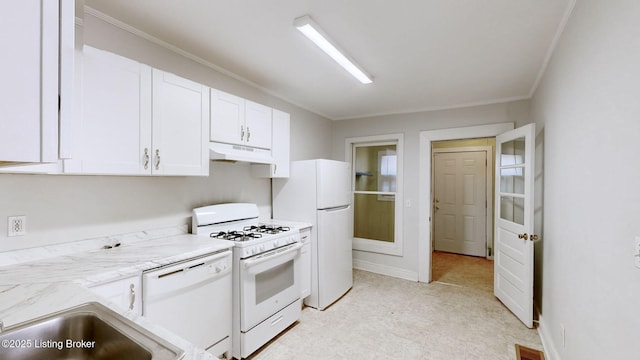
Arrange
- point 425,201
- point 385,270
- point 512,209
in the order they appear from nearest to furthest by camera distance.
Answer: point 512,209 → point 425,201 → point 385,270

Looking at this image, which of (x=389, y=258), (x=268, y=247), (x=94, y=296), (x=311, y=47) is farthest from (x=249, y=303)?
(x=389, y=258)

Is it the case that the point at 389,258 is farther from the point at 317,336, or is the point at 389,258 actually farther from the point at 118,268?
the point at 118,268

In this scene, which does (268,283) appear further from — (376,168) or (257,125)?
(376,168)

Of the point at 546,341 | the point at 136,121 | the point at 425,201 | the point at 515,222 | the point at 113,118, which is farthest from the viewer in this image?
the point at 425,201

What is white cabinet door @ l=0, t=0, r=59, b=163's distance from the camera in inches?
20.1

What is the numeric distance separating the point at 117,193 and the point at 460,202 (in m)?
5.51

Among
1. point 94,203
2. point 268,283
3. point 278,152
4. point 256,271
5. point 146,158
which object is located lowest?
point 268,283

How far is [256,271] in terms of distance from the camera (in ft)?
7.43

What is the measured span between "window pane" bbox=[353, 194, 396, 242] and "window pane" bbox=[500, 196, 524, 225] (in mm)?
1467

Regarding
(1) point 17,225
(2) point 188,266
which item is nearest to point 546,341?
(2) point 188,266

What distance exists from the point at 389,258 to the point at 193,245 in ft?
10.3

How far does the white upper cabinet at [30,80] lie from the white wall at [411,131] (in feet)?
13.4

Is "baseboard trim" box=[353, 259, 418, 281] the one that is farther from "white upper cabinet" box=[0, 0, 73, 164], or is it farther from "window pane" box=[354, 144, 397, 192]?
"white upper cabinet" box=[0, 0, 73, 164]

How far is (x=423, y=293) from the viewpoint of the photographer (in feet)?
11.9
